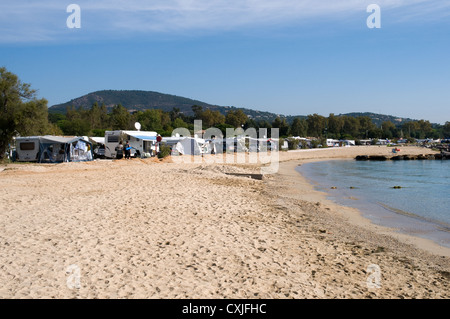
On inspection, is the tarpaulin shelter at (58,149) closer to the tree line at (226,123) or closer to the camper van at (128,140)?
the camper van at (128,140)

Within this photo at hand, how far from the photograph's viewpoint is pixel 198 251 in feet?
22.6

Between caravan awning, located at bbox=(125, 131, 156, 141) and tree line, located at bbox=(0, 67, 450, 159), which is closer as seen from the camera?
tree line, located at bbox=(0, 67, 450, 159)

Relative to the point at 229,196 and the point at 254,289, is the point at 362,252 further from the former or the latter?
the point at 229,196

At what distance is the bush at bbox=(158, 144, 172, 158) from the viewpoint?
33556 millimetres

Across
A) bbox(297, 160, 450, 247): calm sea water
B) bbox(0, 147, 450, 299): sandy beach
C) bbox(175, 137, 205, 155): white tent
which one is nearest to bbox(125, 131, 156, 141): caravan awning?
bbox(175, 137, 205, 155): white tent

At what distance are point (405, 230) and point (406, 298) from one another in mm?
5573

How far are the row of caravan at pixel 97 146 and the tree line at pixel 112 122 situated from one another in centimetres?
142

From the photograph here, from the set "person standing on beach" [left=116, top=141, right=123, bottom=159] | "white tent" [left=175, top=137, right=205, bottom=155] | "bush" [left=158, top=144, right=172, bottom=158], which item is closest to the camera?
"person standing on beach" [left=116, top=141, right=123, bottom=159]

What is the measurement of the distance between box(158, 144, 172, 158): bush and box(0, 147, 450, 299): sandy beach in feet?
67.7

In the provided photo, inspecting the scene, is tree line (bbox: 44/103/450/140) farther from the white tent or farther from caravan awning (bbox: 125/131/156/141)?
caravan awning (bbox: 125/131/156/141)

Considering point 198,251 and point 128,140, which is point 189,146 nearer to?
point 128,140

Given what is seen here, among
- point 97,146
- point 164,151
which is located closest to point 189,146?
point 164,151

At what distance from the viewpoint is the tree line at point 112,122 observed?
1032 inches

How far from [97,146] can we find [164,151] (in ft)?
20.0
